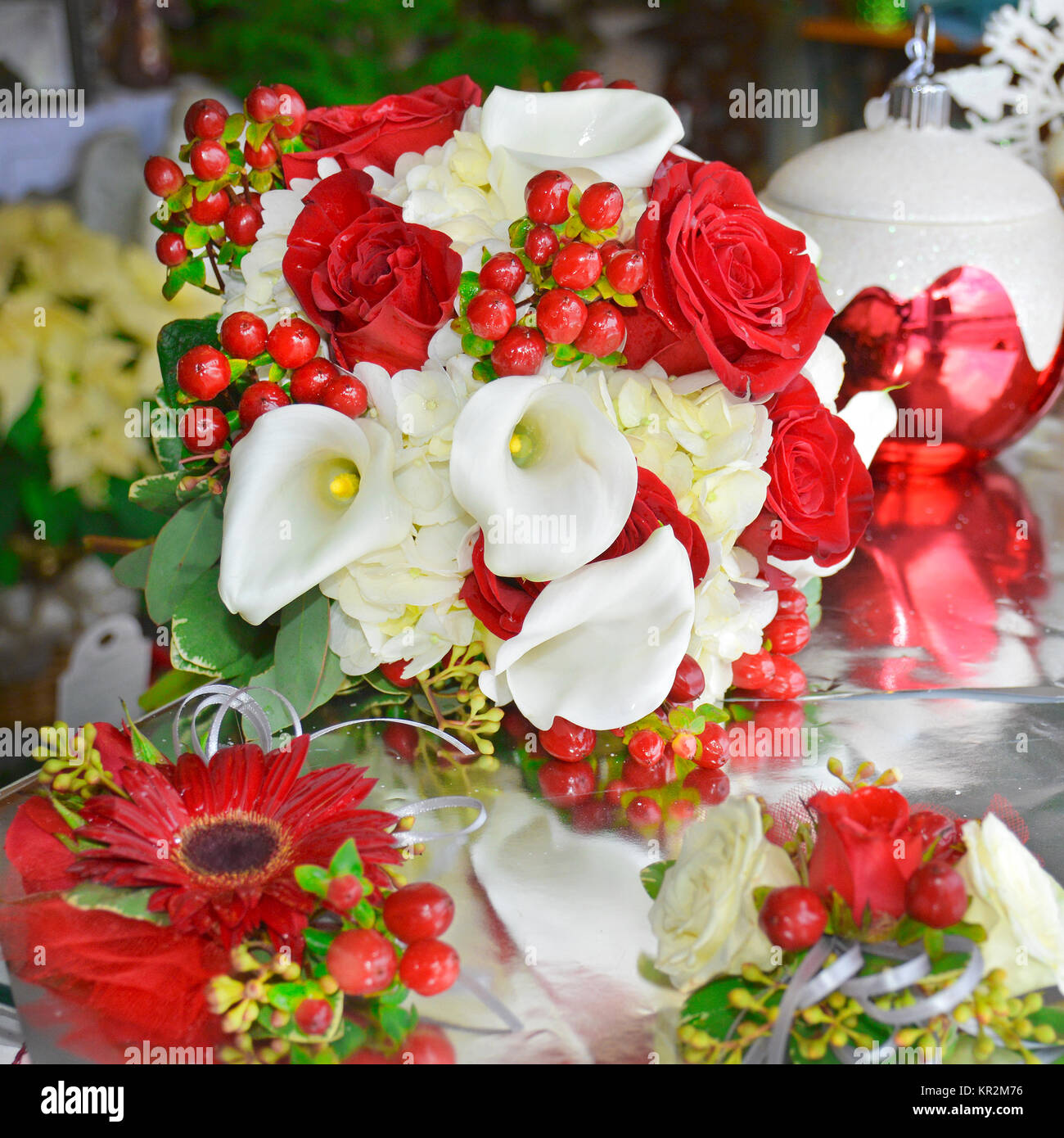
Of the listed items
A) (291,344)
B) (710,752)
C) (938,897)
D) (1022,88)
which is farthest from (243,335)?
(1022,88)

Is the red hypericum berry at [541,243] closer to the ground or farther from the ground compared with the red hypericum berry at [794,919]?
farther from the ground

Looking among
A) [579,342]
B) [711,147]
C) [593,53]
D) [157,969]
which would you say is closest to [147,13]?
[593,53]

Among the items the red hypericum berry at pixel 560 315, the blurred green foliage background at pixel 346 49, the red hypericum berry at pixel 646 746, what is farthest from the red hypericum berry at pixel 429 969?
the blurred green foliage background at pixel 346 49

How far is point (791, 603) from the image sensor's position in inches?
31.4

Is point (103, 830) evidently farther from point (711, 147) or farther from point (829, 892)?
point (711, 147)

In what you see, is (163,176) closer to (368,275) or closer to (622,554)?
(368,275)

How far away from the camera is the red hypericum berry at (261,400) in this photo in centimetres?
67

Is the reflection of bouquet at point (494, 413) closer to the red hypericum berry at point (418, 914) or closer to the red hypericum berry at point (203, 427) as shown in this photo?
the red hypericum berry at point (203, 427)

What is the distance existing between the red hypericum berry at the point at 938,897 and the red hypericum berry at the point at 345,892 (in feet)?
0.75

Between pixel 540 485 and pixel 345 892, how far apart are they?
9.1 inches

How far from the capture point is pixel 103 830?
0.56 m

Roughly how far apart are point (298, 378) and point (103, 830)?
0.26m

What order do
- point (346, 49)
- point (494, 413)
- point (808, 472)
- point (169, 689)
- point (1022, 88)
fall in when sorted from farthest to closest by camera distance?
point (346, 49) < point (1022, 88) < point (169, 689) < point (808, 472) < point (494, 413)

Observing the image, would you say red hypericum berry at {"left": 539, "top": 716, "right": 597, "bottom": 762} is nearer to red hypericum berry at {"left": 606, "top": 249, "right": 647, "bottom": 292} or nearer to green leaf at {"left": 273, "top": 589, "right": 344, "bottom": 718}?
green leaf at {"left": 273, "top": 589, "right": 344, "bottom": 718}
